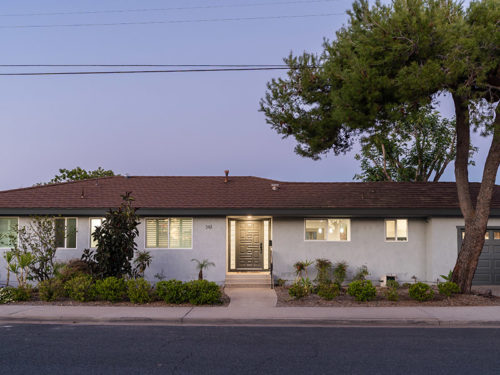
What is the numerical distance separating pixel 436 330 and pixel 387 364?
125 inches

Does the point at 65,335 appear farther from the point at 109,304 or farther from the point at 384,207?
the point at 384,207

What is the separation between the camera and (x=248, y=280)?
53.8 feet

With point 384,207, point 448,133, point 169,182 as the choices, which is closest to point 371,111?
point 384,207

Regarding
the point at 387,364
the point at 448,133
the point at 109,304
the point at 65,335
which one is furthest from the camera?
the point at 448,133

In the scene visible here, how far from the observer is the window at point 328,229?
56.0 ft

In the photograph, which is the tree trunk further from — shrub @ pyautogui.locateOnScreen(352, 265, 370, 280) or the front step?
the front step

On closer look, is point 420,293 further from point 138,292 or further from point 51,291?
point 51,291

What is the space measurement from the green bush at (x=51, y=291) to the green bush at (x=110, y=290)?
1149 mm

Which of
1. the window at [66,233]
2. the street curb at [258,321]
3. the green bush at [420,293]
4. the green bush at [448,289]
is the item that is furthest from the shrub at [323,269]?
the window at [66,233]

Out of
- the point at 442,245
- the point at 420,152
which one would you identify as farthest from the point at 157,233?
the point at 420,152

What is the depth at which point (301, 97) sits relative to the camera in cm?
1433

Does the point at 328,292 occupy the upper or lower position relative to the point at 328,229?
lower

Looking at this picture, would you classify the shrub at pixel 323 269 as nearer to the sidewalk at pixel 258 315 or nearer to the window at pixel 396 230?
the window at pixel 396 230

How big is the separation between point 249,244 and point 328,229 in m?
3.41
